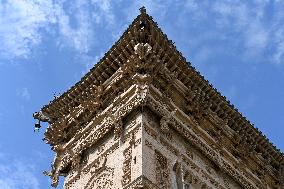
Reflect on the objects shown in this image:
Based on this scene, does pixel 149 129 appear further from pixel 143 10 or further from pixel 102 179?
pixel 143 10

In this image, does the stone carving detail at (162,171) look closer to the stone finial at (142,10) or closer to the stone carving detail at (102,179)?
the stone carving detail at (102,179)

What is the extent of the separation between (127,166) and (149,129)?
1.31m

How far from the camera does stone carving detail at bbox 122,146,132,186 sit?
1177cm

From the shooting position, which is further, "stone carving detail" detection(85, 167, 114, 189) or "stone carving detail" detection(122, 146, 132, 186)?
"stone carving detail" detection(85, 167, 114, 189)

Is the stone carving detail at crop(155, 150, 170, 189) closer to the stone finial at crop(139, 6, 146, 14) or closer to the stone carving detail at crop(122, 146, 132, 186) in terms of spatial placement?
the stone carving detail at crop(122, 146, 132, 186)

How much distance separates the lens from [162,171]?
12.2m

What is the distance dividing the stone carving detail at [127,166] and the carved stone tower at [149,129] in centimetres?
3

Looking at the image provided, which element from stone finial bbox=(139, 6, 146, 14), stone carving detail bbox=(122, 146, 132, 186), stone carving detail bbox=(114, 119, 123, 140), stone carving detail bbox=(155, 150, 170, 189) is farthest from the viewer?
stone finial bbox=(139, 6, 146, 14)

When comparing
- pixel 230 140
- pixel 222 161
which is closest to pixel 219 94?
pixel 230 140

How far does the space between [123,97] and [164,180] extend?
3.28 metres

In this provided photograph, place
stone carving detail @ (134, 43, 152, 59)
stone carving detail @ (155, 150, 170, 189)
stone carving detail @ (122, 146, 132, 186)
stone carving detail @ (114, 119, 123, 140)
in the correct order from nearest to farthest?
stone carving detail @ (122, 146, 132, 186) → stone carving detail @ (155, 150, 170, 189) → stone carving detail @ (114, 119, 123, 140) → stone carving detail @ (134, 43, 152, 59)

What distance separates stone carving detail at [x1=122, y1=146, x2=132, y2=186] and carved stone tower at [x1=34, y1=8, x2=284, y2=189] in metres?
0.03

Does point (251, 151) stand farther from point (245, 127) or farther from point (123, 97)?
point (123, 97)

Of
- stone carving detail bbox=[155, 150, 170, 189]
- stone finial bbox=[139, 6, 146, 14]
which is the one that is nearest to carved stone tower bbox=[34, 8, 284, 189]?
stone carving detail bbox=[155, 150, 170, 189]
